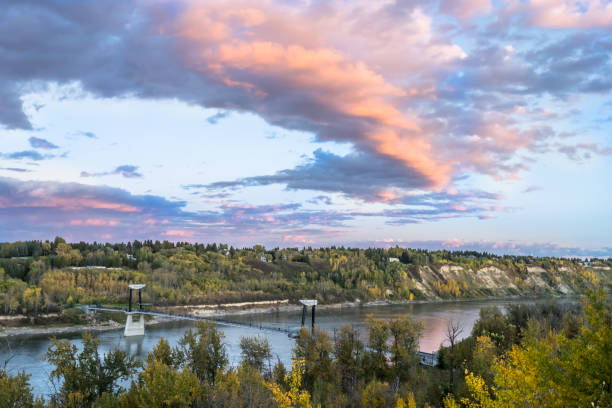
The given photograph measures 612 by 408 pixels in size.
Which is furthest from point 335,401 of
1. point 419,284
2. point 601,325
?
point 419,284

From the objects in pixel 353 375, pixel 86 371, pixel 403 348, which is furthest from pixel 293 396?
pixel 403 348

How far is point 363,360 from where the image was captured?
3625 cm

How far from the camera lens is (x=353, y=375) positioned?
1385 inches

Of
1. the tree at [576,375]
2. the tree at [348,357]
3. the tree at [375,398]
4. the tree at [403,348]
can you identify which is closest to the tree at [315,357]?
the tree at [348,357]

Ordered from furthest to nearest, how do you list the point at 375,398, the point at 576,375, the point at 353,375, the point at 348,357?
1. the point at 348,357
2. the point at 353,375
3. the point at 375,398
4. the point at 576,375

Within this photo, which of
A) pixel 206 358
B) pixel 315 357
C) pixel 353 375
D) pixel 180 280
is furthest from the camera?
pixel 180 280

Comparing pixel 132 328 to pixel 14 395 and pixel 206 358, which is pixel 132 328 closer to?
pixel 206 358

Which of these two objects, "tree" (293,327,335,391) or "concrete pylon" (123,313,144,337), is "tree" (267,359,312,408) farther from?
"concrete pylon" (123,313,144,337)

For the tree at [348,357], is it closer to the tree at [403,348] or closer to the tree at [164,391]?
the tree at [403,348]

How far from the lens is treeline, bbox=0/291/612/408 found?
12461 millimetres

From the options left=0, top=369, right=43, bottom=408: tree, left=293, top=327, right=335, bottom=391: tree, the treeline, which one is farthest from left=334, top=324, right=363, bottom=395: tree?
left=0, top=369, right=43, bottom=408: tree

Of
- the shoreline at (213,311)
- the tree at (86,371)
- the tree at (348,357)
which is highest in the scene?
the tree at (86,371)

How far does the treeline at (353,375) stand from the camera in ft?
40.9

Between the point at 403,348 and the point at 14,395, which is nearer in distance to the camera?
the point at 14,395
